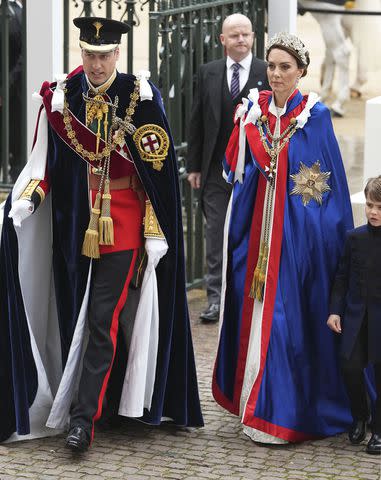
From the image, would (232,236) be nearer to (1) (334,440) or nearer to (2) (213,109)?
(1) (334,440)

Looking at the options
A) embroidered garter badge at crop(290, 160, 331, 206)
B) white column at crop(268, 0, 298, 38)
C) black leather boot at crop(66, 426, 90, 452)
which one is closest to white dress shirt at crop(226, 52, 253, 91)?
white column at crop(268, 0, 298, 38)

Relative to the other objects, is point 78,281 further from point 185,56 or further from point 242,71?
point 185,56

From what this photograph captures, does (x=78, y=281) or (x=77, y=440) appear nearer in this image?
(x=77, y=440)

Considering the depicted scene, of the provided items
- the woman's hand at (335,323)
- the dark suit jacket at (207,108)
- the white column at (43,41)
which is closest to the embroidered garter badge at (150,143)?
the woman's hand at (335,323)

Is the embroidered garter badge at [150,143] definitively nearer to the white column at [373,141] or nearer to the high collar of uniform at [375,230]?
the high collar of uniform at [375,230]

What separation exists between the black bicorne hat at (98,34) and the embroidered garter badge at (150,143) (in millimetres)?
402

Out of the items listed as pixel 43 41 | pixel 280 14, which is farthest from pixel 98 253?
pixel 280 14

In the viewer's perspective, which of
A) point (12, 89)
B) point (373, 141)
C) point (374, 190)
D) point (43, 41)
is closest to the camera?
point (374, 190)

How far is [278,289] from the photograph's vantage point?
707 cm

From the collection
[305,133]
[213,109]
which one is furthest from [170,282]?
[213,109]

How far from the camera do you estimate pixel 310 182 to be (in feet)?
23.1

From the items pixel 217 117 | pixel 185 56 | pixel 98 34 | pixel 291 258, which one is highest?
pixel 98 34

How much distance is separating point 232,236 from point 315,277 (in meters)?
0.48

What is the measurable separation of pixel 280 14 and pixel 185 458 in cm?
526
